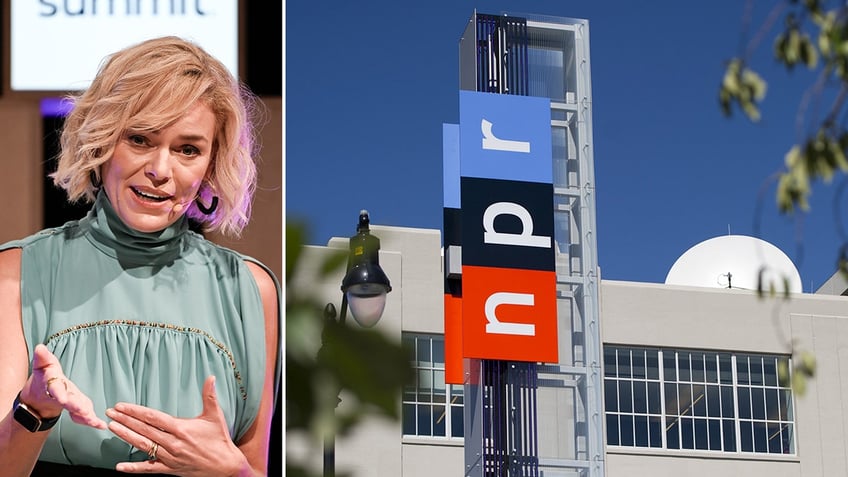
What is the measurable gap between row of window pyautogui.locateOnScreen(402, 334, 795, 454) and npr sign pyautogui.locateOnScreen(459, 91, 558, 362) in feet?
43.9

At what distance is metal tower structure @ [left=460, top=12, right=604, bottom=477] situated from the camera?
28812 mm

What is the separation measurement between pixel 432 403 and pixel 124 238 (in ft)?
102

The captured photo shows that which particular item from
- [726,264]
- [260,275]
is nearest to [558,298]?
[726,264]

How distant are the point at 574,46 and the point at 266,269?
2174cm

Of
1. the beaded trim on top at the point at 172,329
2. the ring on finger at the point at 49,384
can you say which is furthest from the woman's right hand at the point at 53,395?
the beaded trim on top at the point at 172,329

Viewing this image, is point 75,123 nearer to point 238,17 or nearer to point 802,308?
point 238,17

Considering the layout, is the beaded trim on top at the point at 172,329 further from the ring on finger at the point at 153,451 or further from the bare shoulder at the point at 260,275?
the ring on finger at the point at 153,451

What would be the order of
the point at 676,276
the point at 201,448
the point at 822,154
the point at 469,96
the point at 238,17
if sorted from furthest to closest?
1. the point at 676,276
2. the point at 469,96
3. the point at 238,17
4. the point at 201,448
5. the point at 822,154

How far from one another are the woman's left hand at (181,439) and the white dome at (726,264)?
120ft

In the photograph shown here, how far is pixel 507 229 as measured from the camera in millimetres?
29984

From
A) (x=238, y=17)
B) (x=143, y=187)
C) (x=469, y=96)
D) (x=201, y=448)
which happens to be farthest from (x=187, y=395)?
(x=469, y=96)

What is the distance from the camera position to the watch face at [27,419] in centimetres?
964

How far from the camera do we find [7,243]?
33.2ft

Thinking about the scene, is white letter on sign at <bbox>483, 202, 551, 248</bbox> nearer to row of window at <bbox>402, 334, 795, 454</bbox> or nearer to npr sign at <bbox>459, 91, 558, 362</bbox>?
npr sign at <bbox>459, 91, 558, 362</bbox>
